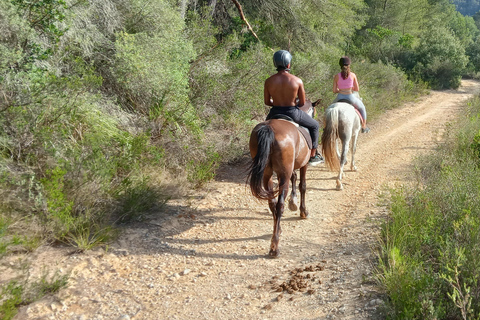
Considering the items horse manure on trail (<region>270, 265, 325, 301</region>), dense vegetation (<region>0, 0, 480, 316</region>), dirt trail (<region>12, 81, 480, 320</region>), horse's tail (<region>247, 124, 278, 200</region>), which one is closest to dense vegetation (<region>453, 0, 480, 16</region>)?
dense vegetation (<region>0, 0, 480, 316</region>)

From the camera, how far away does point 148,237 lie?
5.54 m

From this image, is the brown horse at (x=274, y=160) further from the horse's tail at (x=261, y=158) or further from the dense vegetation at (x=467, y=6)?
the dense vegetation at (x=467, y=6)

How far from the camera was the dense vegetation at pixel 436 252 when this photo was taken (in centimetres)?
325

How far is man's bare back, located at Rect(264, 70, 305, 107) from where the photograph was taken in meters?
5.64

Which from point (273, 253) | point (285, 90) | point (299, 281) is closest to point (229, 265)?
point (273, 253)

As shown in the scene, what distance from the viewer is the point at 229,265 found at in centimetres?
496

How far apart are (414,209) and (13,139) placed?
572cm

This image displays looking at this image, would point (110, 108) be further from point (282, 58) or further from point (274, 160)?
point (274, 160)

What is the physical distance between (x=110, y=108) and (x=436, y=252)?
5941 millimetres

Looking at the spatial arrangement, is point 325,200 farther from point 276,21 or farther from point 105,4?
point 276,21

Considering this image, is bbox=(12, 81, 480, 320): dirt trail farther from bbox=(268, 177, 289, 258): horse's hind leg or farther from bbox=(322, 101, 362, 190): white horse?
bbox=(322, 101, 362, 190): white horse

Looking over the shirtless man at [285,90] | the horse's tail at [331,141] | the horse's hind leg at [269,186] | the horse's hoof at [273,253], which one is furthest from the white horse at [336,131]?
the horse's hoof at [273,253]

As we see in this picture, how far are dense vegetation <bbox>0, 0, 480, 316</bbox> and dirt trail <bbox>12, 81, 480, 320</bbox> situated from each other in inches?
19.2

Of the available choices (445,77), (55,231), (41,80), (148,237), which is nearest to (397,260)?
(148,237)
